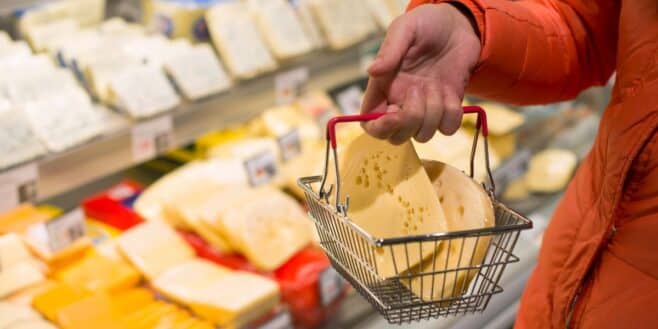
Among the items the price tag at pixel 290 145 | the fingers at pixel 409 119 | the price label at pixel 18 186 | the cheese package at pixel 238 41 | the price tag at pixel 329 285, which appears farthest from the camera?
the price tag at pixel 290 145

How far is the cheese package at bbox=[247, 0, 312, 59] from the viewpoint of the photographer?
2.02 meters

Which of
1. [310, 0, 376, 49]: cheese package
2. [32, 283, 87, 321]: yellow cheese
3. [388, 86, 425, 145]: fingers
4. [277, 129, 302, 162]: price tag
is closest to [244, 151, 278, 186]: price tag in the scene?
[277, 129, 302, 162]: price tag

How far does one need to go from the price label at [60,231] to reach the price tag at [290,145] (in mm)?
623

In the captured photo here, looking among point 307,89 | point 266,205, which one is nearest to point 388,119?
point 266,205

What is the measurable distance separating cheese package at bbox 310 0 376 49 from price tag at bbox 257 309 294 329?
804mm

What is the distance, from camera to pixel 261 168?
2.02 m

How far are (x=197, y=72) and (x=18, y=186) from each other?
1.83 ft

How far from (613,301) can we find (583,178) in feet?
0.66

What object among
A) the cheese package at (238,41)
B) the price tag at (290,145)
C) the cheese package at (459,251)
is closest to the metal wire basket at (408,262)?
the cheese package at (459,251)

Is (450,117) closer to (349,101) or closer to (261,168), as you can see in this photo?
(261,168)

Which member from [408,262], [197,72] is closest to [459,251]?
[408,262]

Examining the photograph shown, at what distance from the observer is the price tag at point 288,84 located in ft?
6.49

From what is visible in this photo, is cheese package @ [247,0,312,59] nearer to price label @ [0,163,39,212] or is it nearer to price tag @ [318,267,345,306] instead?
price tag @ [318,267,345,306]

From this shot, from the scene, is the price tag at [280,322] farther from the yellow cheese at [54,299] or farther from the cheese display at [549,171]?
the cheese display at [549,171]
